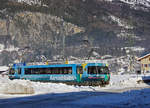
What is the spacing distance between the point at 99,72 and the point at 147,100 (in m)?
17.1

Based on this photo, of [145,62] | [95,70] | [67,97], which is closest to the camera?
[67,97]

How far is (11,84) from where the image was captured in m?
25.1

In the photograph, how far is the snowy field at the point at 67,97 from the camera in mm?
16484

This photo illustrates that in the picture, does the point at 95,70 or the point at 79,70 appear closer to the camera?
the point at 95,70

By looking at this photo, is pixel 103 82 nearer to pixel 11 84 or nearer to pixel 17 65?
pixel 11 84

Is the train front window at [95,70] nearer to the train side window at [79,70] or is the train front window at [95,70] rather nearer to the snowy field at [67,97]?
the train side window at [79,70]

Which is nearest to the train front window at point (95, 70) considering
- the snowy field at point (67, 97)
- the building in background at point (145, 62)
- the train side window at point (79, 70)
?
the train side window at point (79, 70)

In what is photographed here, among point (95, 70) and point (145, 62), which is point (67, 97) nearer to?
point (95, 70)

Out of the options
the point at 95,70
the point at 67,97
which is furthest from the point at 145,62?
the point at 67,97

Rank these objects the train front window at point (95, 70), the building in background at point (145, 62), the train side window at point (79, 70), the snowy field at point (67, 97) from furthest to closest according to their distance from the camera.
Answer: the building in background at point (145, 62) < the train side window at point (79, 70) < the train front window at point (95, 70) < the snowy field at point (67, 97)

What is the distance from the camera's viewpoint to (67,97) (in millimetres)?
21516

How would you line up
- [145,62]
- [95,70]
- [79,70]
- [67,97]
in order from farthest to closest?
[145,62] → [79,70] → [95,70] → [67,97]

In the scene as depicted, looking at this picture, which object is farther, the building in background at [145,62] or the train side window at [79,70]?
the building in background at [145,62]

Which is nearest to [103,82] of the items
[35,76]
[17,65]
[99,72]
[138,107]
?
[99,72]
